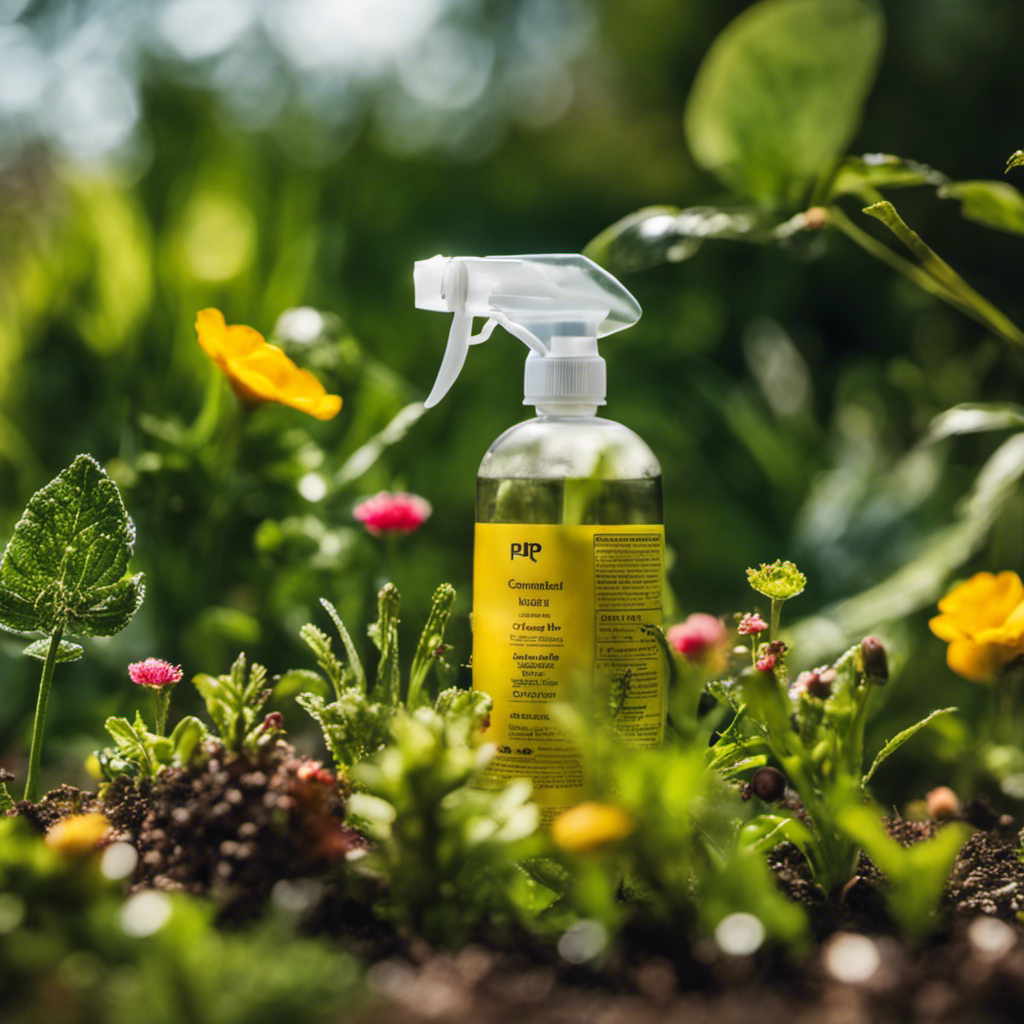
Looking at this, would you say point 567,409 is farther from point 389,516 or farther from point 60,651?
point 60,651

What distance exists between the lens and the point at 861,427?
138 centimetres

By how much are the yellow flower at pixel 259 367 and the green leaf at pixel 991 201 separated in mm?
504

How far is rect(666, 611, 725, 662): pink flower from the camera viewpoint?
24.6 inches

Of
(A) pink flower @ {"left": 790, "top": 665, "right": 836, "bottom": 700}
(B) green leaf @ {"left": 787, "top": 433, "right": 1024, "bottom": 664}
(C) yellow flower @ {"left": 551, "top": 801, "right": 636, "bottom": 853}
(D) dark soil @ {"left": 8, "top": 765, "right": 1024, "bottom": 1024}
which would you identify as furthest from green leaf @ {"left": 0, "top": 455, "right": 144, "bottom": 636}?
(B) green leaf @ {"left": 787, "top": 433, "right": 1024, "bottom": 664}

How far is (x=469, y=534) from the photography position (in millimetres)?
1484

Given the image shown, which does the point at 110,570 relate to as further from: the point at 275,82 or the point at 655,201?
the point at 275,82

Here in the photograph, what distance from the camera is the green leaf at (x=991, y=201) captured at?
72 centimetres

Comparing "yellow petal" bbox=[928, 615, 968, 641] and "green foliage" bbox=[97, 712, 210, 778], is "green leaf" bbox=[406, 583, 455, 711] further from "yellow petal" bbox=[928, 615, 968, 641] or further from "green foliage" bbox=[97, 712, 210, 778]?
"yellow petal" bbox=[928, 615, 968, 641]

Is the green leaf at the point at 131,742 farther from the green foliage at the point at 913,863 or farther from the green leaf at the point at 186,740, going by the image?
the green foliage at the point at 913,863

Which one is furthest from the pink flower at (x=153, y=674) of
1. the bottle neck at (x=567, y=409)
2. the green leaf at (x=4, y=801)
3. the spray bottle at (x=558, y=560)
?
the bottle neck at (x=567, y=409)

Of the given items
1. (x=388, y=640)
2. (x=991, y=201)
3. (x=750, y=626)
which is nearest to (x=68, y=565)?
(x=388, y=640)

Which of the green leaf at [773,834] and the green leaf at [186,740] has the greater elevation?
the green leaf at [186,740]

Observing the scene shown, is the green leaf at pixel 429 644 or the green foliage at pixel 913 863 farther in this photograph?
the green leaf at pixel 429 644

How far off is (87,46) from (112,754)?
1.51 metres
